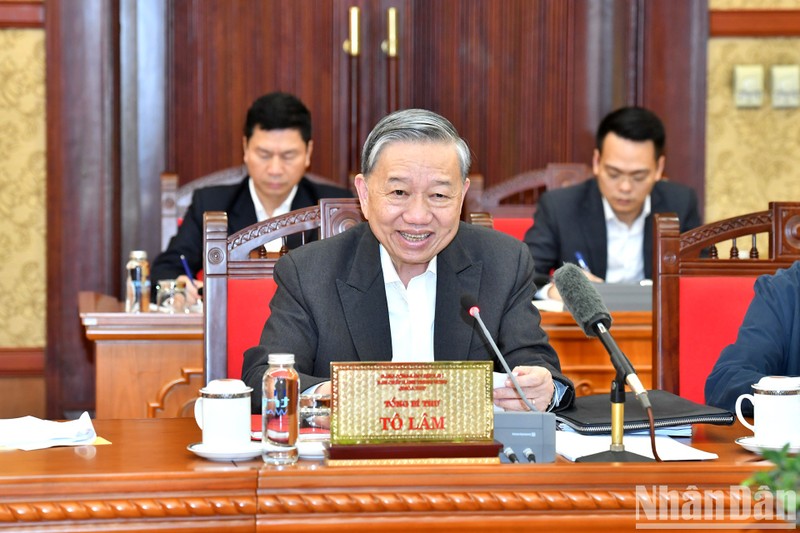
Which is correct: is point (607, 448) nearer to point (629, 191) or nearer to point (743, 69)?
point (629, 191)

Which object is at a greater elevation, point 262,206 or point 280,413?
point 262,206

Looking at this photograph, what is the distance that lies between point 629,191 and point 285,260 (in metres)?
2.03

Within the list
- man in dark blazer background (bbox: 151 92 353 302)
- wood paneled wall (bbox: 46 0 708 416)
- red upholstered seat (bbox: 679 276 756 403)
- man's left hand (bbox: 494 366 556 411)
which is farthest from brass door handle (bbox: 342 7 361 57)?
man's left hand (bbox: 494 366 556 411)

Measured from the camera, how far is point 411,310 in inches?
85.9

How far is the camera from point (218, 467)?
1439 mm

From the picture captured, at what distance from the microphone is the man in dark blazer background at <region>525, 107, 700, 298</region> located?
2.28m

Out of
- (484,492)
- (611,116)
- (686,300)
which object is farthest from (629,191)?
(484,492)

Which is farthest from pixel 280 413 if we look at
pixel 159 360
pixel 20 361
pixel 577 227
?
pixel 20 361

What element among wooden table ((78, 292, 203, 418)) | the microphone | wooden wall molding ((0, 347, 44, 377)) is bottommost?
wooden wall molding ((0, 347, 44, 377))

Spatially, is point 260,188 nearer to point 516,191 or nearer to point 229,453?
point 516,191

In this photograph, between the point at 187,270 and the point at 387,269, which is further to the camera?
the point at 187,270

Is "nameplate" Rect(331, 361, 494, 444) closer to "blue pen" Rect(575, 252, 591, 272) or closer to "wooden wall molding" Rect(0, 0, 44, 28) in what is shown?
"blue pen" Rect(575, 252, 591, 272)

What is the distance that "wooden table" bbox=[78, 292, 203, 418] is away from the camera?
3.19 metres

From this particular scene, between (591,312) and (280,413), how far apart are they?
44 centimetres
